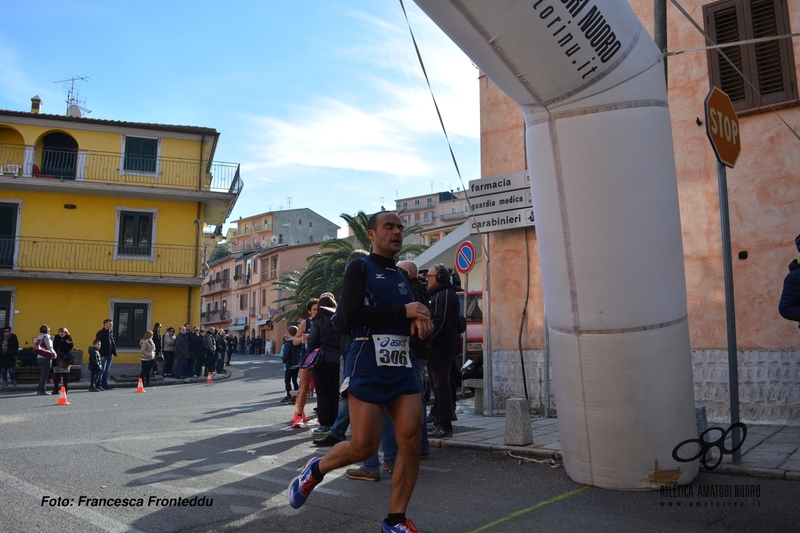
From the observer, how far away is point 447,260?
885 inches

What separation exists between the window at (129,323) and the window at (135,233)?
2.44 m

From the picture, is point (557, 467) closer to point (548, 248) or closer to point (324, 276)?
point (548, 248)

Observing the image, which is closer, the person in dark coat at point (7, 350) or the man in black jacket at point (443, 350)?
the man in black jacket at point (443, 350)

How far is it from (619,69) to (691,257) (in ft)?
16.1

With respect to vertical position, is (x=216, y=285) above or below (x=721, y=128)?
above

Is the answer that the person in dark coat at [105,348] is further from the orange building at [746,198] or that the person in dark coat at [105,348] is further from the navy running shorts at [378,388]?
the navy running shorts at [378,388]

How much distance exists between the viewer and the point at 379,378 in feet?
12.9

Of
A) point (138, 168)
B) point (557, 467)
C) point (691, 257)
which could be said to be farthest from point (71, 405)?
point (138, 168)

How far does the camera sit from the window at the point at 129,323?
29172 millimetres

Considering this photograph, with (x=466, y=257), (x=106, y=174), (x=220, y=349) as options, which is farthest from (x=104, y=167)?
(x=466, y=257)

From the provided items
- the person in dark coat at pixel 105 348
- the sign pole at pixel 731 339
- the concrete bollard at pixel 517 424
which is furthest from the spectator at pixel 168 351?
the sign pole at pixel 731 339

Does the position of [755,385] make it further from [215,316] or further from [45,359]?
[215,316]

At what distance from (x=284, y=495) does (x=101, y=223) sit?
27.8m

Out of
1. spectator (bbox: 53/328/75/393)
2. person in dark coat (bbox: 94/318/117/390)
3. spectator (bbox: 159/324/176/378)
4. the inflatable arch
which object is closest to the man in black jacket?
the inflatable arch
